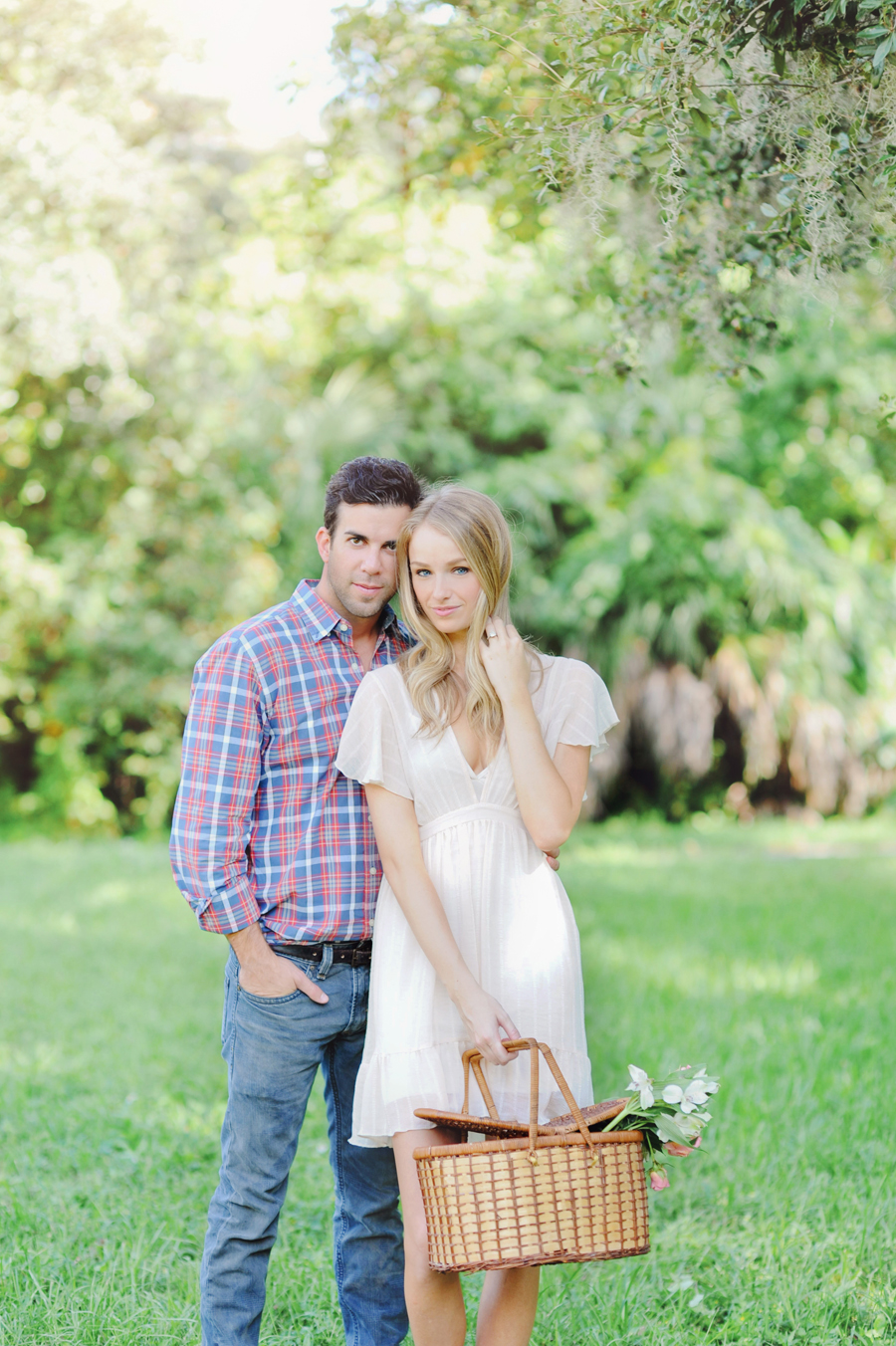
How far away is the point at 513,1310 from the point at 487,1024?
1.82 ft

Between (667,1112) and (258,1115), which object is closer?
(667,1112)

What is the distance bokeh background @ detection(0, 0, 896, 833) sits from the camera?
431 inches

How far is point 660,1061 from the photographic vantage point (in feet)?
15.1

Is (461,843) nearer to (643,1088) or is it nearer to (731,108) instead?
(643,1088)

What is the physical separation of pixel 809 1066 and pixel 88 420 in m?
9.22

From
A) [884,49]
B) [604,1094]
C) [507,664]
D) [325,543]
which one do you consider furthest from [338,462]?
[884,49]

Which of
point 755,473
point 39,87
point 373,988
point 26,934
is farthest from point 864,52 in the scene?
point 755,473

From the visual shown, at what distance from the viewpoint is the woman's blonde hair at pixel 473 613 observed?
7.89 feet

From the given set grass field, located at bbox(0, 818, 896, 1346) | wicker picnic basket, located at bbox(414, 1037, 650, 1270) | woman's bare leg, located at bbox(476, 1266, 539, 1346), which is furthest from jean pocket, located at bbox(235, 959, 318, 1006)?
grass field, located at bbox(0, 818, 896, 1346)

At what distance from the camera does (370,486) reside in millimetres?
2553

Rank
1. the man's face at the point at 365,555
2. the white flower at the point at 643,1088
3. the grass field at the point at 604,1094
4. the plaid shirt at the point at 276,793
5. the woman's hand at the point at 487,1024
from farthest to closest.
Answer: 1. the grass field at the point at 604,1094
2. the man's face at the point at 365,555
3. the plaid shirt at the point at 276,793
4. the woman's hand at the point at 487,1024
5. the white flower at the point at 643,1088

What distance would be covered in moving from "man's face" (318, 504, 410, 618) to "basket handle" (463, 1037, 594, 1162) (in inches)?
35.6

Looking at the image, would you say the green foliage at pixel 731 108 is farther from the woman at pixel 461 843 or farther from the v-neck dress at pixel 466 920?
the v-neck dress at pixel 466 920

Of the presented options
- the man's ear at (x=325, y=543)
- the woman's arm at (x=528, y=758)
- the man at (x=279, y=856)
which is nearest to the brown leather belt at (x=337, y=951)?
the man at (x=279, y=856)
